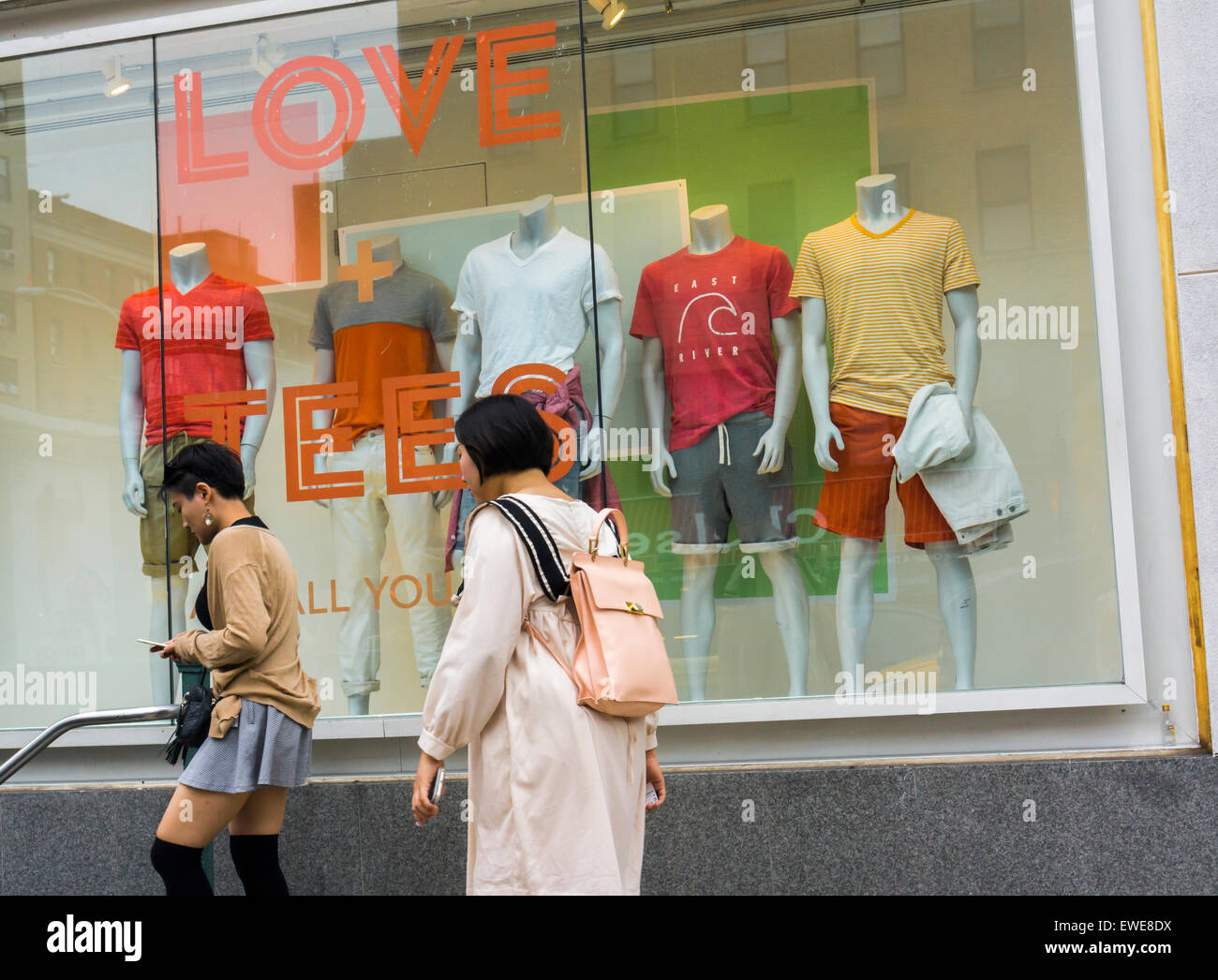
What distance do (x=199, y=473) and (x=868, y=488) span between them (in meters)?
2.76

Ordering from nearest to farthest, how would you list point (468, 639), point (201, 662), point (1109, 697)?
point (468, 639) → point (201, 662) → point (1109, 697)

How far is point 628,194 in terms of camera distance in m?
5.36

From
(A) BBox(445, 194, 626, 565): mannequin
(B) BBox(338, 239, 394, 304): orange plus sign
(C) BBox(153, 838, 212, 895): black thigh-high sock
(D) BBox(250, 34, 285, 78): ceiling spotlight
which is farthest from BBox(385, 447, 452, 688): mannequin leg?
(D) BBox(250, 34, 285, 78): ceiling spotlight

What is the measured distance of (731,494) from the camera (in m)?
5.18

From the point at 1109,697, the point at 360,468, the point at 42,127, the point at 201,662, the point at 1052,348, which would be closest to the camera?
the point at 201,662

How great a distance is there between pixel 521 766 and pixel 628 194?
330cm

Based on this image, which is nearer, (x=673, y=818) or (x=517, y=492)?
(x=517, y=492)

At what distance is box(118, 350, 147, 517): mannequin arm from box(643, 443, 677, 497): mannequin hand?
2.53 m

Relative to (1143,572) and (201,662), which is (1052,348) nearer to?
(1143,572)

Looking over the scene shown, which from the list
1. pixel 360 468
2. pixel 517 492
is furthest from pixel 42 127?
pixel 517 492

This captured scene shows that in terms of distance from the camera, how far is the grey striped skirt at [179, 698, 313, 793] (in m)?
3.46

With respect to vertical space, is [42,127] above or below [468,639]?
above

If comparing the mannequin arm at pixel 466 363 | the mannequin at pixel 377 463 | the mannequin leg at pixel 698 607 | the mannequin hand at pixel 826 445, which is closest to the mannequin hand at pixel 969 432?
the mannequin hand at pixel 826 445

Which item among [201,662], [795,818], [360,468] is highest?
[360,468]
